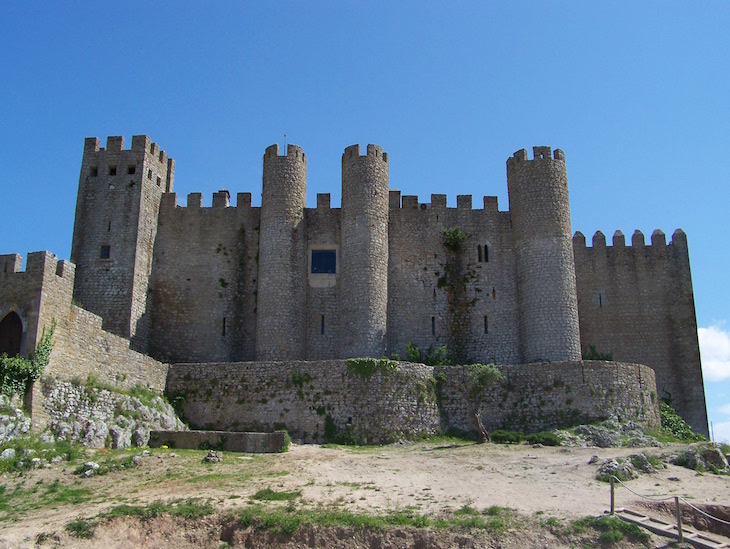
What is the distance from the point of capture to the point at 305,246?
34.9 meters

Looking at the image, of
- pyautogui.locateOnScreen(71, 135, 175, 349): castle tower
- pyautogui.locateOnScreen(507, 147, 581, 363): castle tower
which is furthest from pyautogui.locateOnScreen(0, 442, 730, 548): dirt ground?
pyautogui.locateOnScreen(71, 135, 175, 349): castle tower

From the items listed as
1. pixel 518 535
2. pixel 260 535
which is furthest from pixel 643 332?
pixel 260 535

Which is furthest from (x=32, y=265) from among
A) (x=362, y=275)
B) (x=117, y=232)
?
(x=362, y=275)

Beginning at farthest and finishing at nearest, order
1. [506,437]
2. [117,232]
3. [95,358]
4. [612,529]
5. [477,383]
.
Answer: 1. [117,232]
2. [477,383]
3. [506,437]
4. [95,358]
5. [612,529]

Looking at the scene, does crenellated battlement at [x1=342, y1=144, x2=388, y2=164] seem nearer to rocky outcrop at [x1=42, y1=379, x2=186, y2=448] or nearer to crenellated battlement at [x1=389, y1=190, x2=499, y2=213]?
crenellated battlement at [x1=389, y1=190, x2=499, y2=213]

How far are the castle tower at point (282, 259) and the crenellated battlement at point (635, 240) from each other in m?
13.1

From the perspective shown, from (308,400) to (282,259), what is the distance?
763 centimetres

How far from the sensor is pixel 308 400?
28375mm

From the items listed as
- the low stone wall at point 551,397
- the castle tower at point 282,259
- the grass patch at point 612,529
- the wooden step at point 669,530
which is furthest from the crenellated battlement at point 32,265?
the wooden step at point 669,530

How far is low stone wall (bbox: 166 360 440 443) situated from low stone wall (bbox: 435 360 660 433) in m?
1.18

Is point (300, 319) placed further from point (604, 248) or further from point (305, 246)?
point (604, 248)

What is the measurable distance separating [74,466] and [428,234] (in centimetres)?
1960

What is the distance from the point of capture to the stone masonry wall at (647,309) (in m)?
35.8

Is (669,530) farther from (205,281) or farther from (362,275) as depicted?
(205,281)
